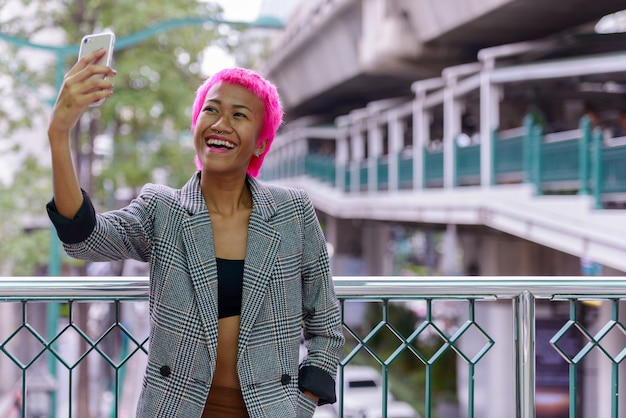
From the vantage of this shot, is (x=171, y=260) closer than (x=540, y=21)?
Yes

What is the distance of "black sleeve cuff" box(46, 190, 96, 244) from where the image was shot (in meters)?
2.54

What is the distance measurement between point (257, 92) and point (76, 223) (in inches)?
27.8

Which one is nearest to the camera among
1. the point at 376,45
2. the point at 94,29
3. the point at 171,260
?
the point at 171,260

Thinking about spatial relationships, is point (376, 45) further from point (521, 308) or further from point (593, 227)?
point (521, 308)

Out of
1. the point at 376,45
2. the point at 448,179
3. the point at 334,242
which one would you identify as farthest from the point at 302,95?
the point at 448,179

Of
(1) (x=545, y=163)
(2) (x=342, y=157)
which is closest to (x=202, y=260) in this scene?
(1) (x=545, y=163)

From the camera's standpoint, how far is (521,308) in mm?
3637

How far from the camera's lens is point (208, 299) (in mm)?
2688

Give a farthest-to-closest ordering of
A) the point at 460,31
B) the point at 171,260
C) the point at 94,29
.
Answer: the point at 460,31, the point at 94,29, the point at 171,260

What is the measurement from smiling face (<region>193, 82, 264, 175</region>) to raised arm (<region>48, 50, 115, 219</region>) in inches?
15.4

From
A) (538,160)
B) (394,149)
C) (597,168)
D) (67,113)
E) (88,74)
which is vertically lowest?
(67,113)

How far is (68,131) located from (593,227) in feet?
31.4

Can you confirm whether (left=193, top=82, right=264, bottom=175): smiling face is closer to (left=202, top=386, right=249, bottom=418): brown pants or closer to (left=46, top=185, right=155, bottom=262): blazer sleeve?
(left=46, top=185, right=155, bottom=262): blazer sleeve

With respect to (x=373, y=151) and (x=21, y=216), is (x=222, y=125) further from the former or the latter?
(x=373, y=151)
